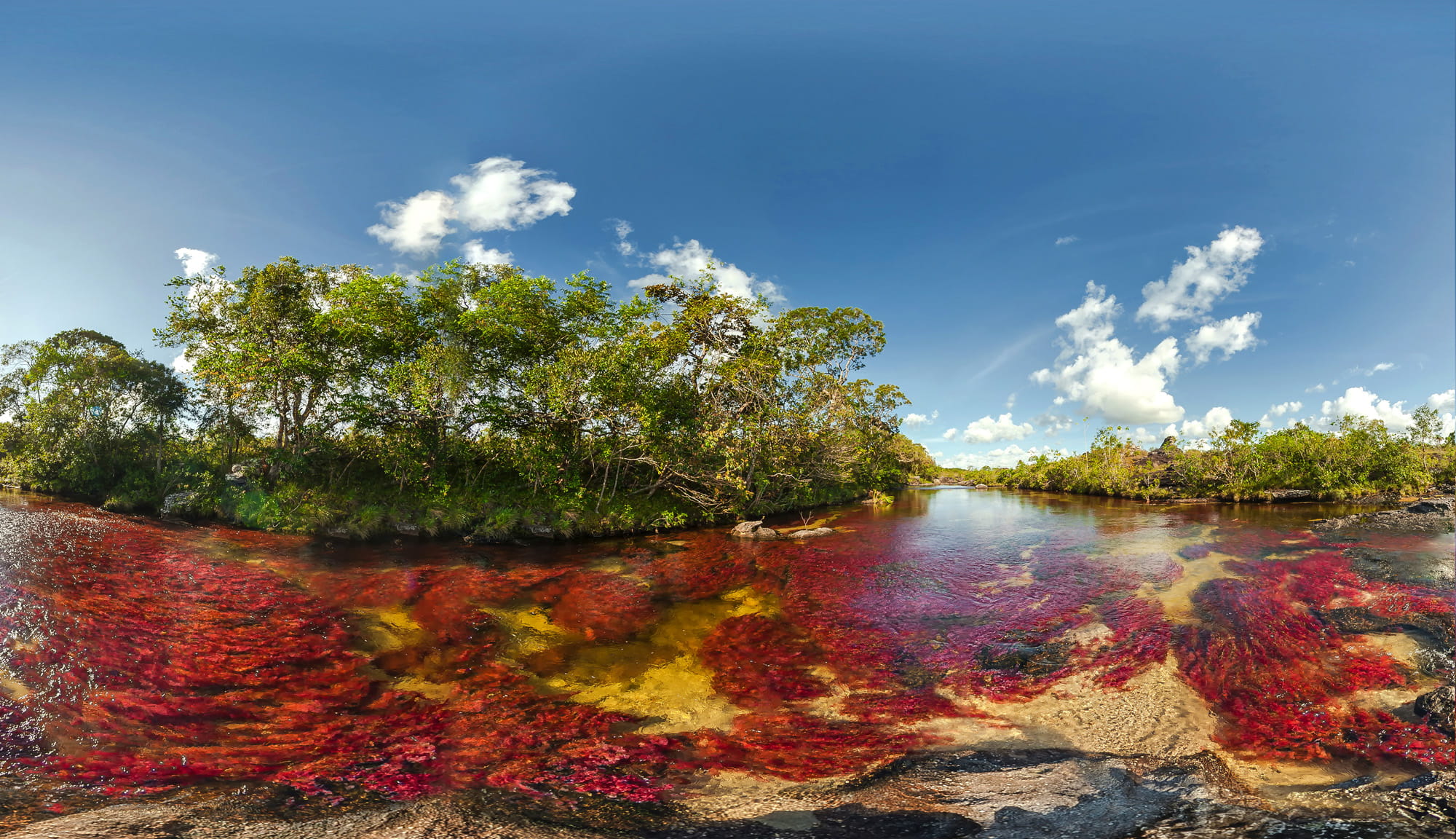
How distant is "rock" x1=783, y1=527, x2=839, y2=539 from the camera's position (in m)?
23.1

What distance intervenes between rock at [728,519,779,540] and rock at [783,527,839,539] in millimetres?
725

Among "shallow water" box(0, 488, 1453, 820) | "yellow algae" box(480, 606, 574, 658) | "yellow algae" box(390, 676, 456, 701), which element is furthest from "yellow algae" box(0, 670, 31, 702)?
"yellow algae" box(480, 606, 574, 658)

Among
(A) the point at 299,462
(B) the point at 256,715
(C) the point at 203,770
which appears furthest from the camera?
(A) the point at 299,462

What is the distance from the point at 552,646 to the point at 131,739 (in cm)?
543

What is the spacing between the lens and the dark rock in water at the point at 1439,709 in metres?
6.07

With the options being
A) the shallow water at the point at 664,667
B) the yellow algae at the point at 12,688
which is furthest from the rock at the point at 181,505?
the yellow algae at the point at 12,688

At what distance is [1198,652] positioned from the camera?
907 cm

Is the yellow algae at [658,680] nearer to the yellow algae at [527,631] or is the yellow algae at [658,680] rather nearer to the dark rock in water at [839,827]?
the yellow algae at [527,631]

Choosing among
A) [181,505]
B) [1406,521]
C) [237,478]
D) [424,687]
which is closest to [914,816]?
[424,687]

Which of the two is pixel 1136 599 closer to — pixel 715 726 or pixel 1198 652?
pixel 1198 652

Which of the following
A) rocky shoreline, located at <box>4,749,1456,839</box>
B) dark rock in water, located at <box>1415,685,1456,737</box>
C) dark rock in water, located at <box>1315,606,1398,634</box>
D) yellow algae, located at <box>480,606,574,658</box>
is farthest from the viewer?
yellow algae, located at <box>480,606,574,658</box>

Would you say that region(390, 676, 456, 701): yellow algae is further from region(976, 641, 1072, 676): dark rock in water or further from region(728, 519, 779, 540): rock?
region(728, 519, 779, 540): rock

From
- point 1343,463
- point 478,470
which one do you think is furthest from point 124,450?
point 1343,463

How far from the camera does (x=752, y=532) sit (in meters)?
23.2
